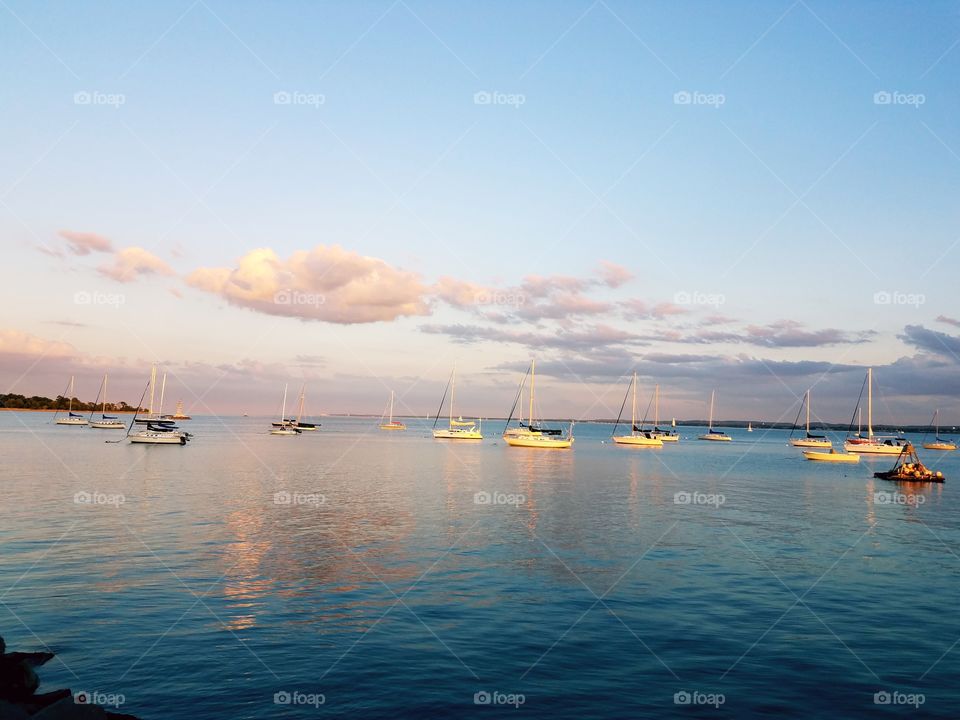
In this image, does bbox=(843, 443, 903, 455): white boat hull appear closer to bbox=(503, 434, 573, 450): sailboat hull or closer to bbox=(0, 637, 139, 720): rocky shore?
bbox=(503, 434, 573, 450): sailboat hull

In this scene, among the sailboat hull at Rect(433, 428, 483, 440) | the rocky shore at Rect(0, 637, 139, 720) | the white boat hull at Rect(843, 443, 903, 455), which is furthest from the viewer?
the sailboat hull at Rect(433, 428, 483, 440)

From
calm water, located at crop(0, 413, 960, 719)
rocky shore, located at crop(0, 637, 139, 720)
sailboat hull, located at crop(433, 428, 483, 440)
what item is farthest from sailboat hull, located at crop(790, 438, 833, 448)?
rocky shore, located at crop(0, 637, 139, 720)

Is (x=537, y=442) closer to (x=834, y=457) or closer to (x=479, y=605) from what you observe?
(x=834, y=457)

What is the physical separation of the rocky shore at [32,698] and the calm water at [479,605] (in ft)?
2.35

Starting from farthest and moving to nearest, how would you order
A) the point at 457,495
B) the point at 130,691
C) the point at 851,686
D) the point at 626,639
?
the point at 457,495 < the point at 626,639 < the point at 851,686 < the point at 130,691

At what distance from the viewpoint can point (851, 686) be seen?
55.8ft

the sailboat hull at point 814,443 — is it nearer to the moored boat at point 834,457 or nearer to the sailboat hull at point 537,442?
the moored boat at point 834,457

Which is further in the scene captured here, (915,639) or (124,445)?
(124,445)

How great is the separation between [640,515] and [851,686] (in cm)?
3011

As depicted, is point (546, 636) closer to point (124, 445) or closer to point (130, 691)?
point (130, 691)

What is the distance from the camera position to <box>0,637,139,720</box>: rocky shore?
446 inches

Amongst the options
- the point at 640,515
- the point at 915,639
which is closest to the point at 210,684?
the point at 915,639

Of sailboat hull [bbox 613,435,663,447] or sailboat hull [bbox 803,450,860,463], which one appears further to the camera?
sailboat hull [bbox 613,435,663,447]

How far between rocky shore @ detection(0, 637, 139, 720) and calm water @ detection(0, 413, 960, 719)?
72cm
